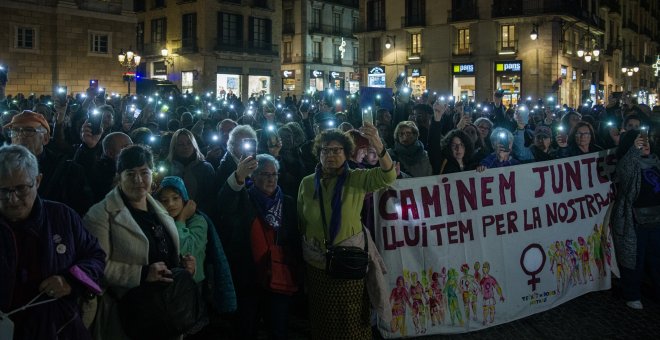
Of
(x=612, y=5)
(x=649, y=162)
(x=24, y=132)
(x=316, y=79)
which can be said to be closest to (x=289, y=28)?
(x=316, y=79)

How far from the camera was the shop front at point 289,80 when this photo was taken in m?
56.9

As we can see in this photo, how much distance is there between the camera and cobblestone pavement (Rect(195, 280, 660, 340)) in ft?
17.4

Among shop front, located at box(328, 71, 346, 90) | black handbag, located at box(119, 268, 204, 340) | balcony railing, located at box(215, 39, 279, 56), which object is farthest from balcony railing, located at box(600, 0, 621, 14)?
black handbag, located at box(119, 268, 204, 340)

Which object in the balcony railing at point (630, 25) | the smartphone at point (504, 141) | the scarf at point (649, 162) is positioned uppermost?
the balcony railing at point (630, 25)

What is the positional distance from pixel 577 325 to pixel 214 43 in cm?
4115

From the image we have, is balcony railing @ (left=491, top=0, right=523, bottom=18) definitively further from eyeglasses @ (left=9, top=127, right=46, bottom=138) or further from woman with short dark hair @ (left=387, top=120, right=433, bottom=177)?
eyeglasses @ (left=9, top=127, right=46, bottom=138)

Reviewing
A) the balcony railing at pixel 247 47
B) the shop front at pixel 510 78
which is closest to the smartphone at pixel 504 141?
the shop front at pixel 510 78

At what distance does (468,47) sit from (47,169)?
3873 centimetres

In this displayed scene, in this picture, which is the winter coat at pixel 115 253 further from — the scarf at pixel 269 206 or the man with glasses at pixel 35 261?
the scarf at pixel 269 206

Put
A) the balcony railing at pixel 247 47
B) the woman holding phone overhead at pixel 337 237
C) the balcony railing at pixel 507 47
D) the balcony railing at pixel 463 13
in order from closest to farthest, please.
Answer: the woman holding phone overhead at pixel 337 237, the balcony railing at pixel 507 47, the balcony railing at pixel 463 13, the balcony railing at pixel 247 47

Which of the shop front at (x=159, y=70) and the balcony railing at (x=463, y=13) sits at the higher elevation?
the balcony railing at (x=463, y=13)

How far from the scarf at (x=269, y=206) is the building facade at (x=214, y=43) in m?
39.3

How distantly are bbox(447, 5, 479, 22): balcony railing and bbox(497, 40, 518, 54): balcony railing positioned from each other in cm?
250

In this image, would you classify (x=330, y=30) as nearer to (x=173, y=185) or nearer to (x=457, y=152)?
(x=457, y=152)
